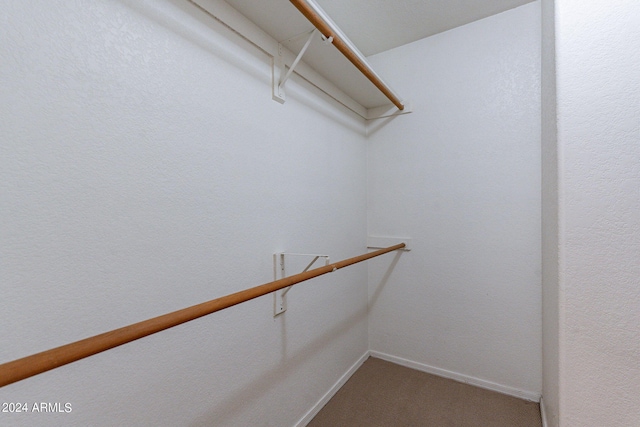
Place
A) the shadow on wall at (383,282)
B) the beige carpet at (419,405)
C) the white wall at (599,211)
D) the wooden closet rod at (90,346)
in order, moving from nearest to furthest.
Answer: the wooden closet rod at (90,346) < the white wall at (599,211) < the beige carpet at (419,405) < the shadow on wall at (383,282)

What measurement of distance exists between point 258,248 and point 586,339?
1.25 m

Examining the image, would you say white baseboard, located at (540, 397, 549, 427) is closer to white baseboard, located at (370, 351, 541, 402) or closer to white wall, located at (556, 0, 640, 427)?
white baseboard, located at (370, 351, 541, 402)

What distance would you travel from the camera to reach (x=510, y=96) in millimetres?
1688

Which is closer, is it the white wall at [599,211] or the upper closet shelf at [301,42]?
the white wall at [599,211]

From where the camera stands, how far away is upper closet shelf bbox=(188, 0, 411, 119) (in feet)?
3.60

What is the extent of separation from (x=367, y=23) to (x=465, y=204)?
1352mm

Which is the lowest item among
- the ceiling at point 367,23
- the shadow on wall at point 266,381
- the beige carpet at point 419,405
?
the beige carpet at point 419,405

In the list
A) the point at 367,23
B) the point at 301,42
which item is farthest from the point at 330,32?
the point at 367,23

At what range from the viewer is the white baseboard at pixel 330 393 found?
1.47 metres

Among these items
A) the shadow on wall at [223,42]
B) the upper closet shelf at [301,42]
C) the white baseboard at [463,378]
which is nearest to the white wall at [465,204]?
the white baseboard at [463,378]

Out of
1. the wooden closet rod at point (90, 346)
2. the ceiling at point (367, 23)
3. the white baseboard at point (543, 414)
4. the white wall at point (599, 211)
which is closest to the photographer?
the wooden closet rod at point (90, 346)

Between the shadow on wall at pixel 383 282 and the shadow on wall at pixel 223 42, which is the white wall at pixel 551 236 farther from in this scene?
the shadow on wall at pixel 223 42

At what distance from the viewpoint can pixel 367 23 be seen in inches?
69.0

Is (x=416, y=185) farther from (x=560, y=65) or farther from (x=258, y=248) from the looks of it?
(x=258, y=248)
